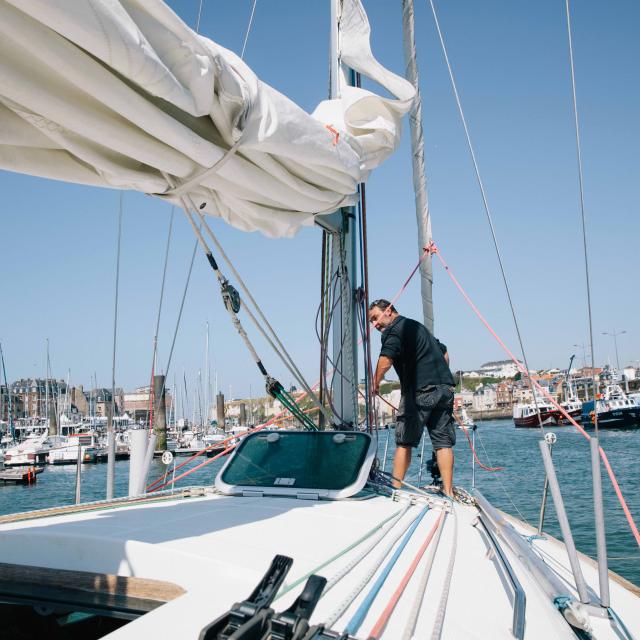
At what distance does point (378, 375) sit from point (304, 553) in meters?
2.11

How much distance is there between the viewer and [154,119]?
1.91 metres

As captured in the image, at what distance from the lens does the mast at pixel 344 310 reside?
13.5 ft

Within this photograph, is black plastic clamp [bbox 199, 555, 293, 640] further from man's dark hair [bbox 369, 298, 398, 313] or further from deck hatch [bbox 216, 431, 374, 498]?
man's dark hair [bbox 369, 298, 398, 313]

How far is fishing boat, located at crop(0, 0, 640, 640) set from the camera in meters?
1.40

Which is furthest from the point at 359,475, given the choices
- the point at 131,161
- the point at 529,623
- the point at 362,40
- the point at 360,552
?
the point at 362,40

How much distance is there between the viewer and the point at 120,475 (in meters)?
27.6

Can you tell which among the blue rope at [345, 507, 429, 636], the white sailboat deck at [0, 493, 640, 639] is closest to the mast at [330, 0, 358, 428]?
the white sailboat deck at [0, 493, 640, 639]

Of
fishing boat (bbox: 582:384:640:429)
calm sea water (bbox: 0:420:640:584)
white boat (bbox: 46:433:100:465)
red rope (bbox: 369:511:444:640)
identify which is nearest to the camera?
red rope (bbox: 369:511:444:640)

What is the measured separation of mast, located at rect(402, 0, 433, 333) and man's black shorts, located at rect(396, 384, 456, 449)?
1.15 m

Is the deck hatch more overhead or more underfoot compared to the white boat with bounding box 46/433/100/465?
more overhead

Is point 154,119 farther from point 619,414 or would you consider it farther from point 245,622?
point 619,414

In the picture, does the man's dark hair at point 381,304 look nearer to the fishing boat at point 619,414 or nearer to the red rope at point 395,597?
the red rope at point 395,597

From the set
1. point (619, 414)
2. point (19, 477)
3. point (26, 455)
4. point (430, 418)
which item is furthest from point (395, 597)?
point (619, 414)

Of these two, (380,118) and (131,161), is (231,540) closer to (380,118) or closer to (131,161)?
(131,161)
